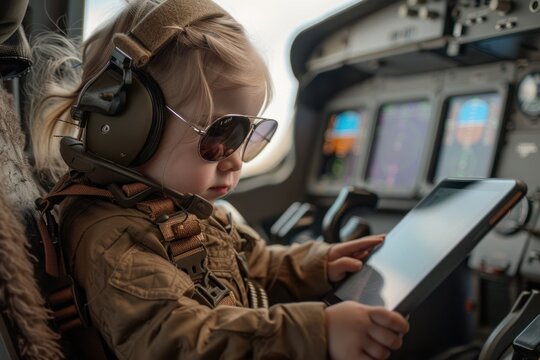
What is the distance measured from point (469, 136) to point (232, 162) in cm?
133

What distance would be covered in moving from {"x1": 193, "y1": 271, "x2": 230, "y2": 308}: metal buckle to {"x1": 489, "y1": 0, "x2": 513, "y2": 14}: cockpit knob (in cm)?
118

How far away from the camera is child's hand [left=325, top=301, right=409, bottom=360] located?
30.7 inches

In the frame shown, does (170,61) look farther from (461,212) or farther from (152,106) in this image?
(461,212)

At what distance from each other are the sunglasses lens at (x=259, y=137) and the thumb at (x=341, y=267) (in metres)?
0.29

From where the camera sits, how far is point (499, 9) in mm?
1641

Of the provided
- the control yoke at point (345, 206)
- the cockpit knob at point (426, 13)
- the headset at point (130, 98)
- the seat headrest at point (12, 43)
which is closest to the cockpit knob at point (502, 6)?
the cockpit knob at point (426, 13)

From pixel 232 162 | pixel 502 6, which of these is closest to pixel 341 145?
pixel 502 6

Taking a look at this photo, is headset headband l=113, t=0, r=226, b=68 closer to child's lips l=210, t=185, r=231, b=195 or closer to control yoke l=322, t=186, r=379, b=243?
child's lips l=210, t=185, r=231, b=195

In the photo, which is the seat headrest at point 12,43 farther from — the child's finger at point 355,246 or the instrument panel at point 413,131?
the instrument panel at point 413,131

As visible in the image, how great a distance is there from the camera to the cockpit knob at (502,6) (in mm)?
1624

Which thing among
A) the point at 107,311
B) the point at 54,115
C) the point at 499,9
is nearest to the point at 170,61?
the point at 54,115

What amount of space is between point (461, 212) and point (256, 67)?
444 millimetres

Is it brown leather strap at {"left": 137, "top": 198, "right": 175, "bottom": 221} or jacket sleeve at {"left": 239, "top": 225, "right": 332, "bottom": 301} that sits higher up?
brown leather strap at {"left": 137, "top": 198, "right": 175, "bottom": 221}

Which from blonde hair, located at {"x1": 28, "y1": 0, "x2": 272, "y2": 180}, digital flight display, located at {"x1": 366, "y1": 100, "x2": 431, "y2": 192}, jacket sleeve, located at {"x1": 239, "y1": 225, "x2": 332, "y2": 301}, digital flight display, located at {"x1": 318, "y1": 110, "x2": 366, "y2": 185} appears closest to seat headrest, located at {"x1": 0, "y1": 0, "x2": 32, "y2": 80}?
blonde hair, located at {"x1": 28, "y1": 0, "x2": 272, "y2": 180}
